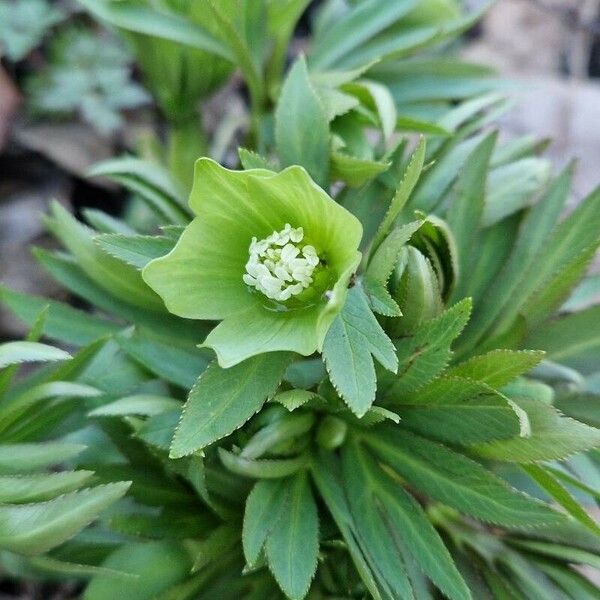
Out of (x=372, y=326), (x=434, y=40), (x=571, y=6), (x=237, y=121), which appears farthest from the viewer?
(x=571, y=6)

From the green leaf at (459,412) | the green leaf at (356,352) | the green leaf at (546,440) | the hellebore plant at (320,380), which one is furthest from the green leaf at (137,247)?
the green leaf at (546,440)

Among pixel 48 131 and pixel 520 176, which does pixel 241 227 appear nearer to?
pixel 520 176

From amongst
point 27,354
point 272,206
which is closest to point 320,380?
point 272,206

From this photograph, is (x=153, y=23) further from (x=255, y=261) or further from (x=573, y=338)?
(x=573, y=338)

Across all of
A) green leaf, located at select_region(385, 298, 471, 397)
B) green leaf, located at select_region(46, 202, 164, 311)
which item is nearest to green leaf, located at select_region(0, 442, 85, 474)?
green leaf, located at select_region(46, 202, 164, 311)

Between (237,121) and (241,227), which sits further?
(237,121)

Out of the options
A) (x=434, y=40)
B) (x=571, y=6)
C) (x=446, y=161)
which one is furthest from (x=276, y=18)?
(x=571, y=6)
